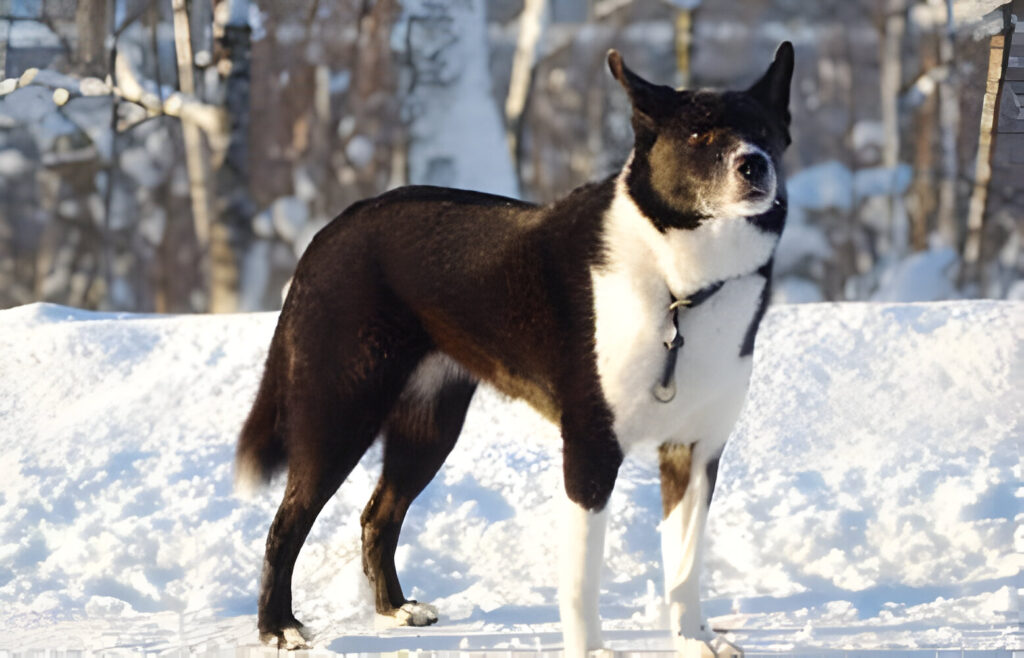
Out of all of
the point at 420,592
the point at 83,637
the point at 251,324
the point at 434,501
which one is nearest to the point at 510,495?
the point at 434,501

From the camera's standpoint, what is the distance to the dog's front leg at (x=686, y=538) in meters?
2.90

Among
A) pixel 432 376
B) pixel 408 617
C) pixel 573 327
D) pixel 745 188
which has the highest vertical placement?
pixel 745 188

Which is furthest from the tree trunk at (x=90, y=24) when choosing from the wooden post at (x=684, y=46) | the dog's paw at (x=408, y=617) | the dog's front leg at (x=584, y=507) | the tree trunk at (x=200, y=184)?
the dog's front leg at (x=584, y=507)

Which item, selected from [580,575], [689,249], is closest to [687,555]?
[580,575]

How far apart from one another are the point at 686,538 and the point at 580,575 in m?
0.32

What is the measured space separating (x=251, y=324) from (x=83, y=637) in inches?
96.5

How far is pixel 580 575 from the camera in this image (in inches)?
109

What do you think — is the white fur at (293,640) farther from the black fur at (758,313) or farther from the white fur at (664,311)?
the black fur at (758,313)

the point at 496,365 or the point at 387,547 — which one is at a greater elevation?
the point at 496,365

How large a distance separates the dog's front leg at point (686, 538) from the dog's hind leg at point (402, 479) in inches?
30.5

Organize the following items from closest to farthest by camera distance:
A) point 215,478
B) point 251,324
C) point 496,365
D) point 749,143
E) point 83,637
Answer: point 749,143, point 496,365, point 83,637, point 215,478, point 251,324

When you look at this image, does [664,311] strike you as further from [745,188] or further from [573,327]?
[745,188]

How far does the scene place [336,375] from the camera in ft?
10.5

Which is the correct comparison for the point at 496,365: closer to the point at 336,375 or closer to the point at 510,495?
the point at 336,375
